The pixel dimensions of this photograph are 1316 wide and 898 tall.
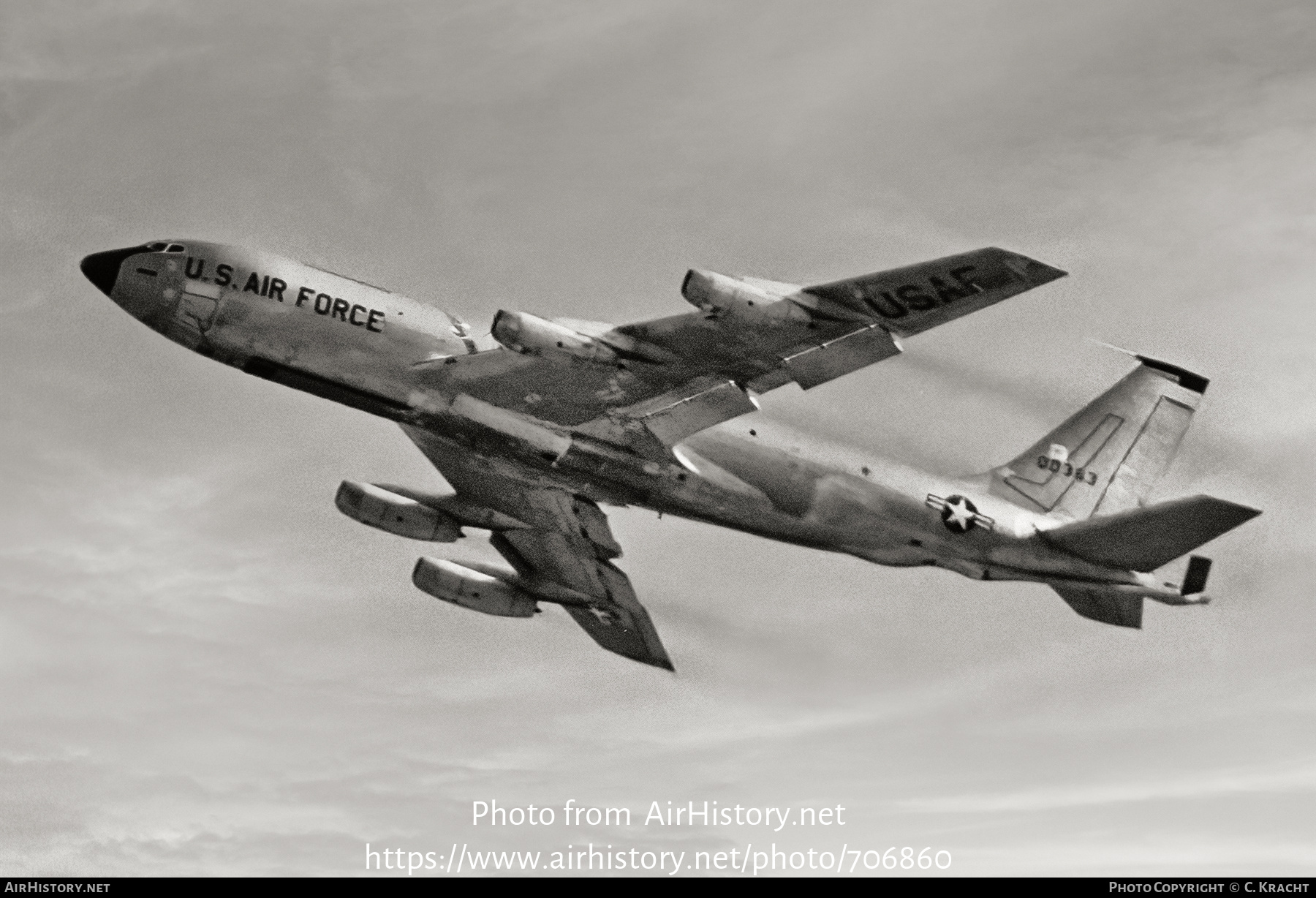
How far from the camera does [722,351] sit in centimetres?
4109

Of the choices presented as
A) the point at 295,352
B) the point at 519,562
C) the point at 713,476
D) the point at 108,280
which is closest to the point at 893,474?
the point at 713,476

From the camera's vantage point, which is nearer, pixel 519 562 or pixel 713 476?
pixel 713 476

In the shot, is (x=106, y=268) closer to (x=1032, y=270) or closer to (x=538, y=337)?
(x=538, y=337)

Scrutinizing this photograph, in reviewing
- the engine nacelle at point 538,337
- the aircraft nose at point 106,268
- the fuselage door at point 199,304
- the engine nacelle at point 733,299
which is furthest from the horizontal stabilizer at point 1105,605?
the aircraft nose at point 106,268

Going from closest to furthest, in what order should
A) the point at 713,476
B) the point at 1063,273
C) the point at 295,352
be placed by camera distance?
the point at 1063,273 → the point at 295,352 → the point at 713,476

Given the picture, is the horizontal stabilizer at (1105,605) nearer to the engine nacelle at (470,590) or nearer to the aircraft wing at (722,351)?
the aircraft wing at (722,351)

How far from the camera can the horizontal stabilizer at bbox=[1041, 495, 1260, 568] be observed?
43.4 metres

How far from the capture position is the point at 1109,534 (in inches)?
1817

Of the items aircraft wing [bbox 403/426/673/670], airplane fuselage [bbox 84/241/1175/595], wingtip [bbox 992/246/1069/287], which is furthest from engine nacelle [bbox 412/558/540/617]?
wingtip [bbox 992/246/1069/287]

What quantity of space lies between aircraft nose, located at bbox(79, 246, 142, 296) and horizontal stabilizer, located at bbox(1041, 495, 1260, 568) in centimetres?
2637

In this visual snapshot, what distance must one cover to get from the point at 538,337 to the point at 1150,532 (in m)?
17.6

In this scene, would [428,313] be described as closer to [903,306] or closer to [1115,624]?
[903,306]

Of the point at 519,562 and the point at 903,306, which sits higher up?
the point at 903,306

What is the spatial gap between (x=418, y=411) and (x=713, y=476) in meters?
8.28
